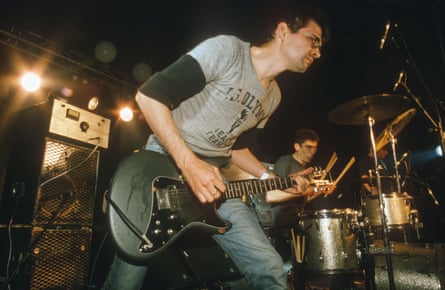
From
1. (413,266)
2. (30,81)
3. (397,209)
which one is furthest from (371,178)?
(30,81)

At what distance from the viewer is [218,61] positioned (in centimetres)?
190

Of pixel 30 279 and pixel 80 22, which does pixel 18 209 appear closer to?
pixel 30 279

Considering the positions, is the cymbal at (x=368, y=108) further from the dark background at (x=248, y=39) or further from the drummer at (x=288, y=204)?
the drummer at (x=288, y=204)

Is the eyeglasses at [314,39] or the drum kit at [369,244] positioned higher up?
the eyeglasses at [314,39]

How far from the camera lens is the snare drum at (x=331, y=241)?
396 centimetres

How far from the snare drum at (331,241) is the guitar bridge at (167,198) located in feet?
9.31

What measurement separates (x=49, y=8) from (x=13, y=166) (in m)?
2.50

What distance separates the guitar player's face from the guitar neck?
9.10 ft

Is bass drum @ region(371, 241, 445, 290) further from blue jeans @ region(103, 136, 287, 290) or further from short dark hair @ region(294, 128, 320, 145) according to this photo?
blue jeans @ region(103, 136, 287, 290)

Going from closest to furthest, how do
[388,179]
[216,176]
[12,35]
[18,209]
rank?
[216,176] → [18,209] → [12,35] → [388,179]

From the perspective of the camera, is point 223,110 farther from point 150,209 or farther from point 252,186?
→ point 150,209

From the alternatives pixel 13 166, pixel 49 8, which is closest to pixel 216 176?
pixel 13 166

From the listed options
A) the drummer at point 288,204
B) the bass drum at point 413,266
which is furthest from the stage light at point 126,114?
the bass drum at point 413,266

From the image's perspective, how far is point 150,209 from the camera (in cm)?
185
